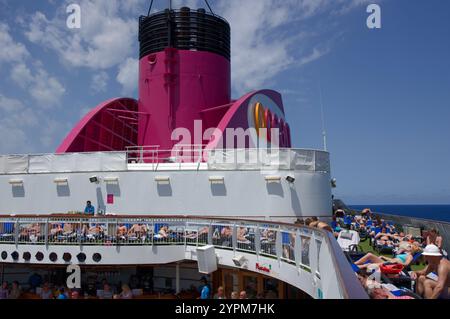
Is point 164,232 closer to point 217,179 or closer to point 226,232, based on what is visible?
point 226,232

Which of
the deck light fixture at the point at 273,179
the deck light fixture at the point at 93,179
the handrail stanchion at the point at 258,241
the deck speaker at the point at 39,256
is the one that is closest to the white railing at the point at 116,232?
the deck speaker at the point at 39,256

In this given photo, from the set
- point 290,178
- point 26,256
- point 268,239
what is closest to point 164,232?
point 268,239

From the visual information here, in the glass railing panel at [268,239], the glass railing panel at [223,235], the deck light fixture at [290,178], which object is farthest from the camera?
the deck light fixture at [290,178]

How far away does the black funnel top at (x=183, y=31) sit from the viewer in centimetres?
2031

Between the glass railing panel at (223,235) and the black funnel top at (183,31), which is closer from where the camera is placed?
the glass railing panel at (223,235)

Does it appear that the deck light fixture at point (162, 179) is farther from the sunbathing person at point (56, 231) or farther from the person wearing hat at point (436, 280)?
the person wearing hat at point (436, 280)

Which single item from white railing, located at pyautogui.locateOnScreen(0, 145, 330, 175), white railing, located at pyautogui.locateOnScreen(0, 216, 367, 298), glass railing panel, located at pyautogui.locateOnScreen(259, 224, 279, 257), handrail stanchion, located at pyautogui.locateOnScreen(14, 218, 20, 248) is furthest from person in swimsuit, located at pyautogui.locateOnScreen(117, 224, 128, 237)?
glass railing panel, located at pyautogui.locateOnScreen(259, 224, 279, 257)

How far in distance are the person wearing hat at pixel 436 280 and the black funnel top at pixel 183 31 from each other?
665 inches

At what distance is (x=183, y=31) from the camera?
20.4 metres

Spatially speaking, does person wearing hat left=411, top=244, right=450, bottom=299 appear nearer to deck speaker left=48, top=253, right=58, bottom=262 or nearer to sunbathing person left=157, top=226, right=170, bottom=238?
sunbathing person left=157, top=226, right=170, bottom=238

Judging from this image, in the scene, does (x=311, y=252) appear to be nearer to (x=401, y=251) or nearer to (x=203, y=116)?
(x=401, y=251)

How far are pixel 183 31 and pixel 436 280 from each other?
58.4 feet

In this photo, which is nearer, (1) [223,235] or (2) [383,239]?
(1) [223,235]
